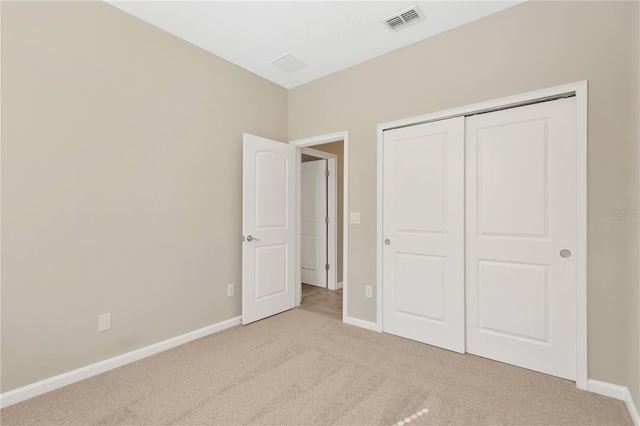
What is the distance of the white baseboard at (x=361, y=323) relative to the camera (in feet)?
10.2

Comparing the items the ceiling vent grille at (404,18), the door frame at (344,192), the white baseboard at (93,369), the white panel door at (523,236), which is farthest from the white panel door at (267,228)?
the white panel door at (523,236)

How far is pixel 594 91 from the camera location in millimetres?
2041

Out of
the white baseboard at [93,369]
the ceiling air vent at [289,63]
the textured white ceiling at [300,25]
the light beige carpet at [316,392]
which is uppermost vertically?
the textured white ceiling at [300,25]

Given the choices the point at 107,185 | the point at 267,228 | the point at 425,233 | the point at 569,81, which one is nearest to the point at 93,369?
the point at 107,185

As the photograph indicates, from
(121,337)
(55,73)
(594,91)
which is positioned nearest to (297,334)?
(121,337)

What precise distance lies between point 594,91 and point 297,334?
298cm

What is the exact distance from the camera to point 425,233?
2791 mm

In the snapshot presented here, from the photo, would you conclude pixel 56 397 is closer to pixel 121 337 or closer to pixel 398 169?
pixel 121 337

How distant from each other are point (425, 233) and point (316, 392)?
160 cm

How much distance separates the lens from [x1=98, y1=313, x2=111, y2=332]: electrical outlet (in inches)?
90.0

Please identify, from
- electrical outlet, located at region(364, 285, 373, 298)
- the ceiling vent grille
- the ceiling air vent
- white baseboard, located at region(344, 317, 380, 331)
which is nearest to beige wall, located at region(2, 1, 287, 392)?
the ceiling air vent

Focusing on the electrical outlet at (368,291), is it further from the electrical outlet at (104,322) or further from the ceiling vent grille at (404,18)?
the ceiling vent grille at (404,18)

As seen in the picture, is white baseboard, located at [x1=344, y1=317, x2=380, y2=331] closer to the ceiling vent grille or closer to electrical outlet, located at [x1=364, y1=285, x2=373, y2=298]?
electrical outlet, located at [x1=364, y1=285, x2=373, y2=298]

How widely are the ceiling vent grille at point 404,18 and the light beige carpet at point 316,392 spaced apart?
275 centimetres
